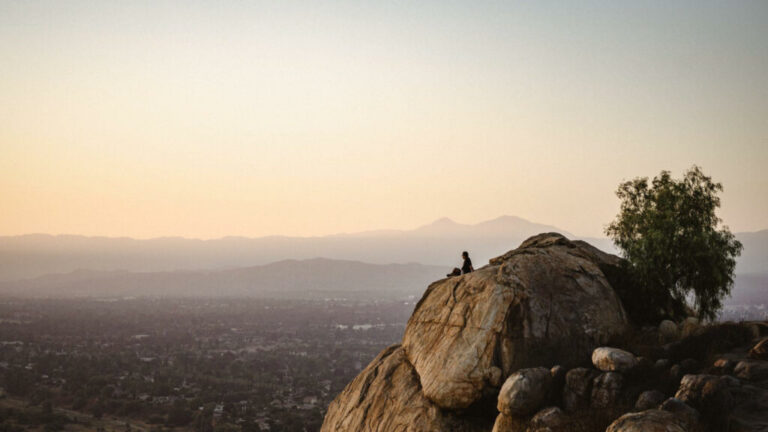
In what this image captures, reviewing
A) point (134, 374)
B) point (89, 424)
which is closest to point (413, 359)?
point (89, 424)

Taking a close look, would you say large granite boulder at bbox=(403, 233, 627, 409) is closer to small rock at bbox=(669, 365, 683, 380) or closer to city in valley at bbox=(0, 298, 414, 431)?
small rock at bbox=(669, 365, 683, 380)

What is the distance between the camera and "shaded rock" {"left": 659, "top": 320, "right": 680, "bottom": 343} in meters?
A: 20.0

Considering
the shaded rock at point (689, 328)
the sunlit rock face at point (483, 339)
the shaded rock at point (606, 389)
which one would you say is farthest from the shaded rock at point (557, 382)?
the shaded rock at point (689, 328)

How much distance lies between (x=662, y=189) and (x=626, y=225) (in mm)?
2604

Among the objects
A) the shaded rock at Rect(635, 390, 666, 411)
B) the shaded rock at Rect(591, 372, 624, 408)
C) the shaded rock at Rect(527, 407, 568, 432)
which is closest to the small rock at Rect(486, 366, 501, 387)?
the shaded rock at Rect(527, 407, 568, 432)

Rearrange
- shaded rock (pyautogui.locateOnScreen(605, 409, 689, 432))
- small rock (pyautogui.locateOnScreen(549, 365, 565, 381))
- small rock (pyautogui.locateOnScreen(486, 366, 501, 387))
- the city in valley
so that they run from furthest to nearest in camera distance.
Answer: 1. the city in valley
2. small rock (pyautogui.locateOnScreen(486, 366, 501, 387))
3. small rock (pyautogui.locateOnScreen(549, 365, 565, 381))
4. shaded rock (pyautogui.locateOnScreen(605, 409, 689, 432))

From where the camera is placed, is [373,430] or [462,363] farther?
[373,430]

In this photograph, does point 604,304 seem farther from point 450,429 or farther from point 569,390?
point 450,429

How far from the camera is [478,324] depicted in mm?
19562

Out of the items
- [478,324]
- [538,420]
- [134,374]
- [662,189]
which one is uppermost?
[662,189]

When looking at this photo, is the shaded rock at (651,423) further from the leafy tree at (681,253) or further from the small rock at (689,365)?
the leafy tree at (681,253)

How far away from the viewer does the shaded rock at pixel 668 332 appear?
65.8 ft

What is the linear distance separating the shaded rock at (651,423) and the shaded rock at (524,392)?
14.3 ft

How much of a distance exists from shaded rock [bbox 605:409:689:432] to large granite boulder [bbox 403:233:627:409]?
630 centimetres
